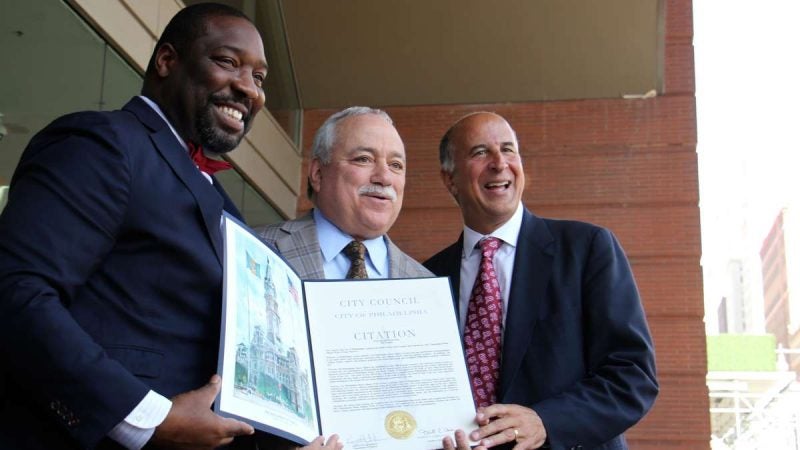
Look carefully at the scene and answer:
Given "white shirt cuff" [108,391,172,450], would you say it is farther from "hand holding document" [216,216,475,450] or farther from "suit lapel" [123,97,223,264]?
"suit lapel" [123,97,223,264]

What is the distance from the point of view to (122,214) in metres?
1.63

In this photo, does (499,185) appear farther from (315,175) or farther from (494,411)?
(494,411)

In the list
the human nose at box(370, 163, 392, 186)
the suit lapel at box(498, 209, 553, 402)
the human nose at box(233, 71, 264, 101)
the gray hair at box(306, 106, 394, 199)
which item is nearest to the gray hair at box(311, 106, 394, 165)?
the gray hair at box(306, 106, 394, 199)

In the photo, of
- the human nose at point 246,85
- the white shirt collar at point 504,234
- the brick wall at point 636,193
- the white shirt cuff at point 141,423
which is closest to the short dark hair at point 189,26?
the human nose at point 246,85

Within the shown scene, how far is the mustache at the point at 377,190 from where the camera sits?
108 inches

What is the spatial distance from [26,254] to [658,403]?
795 centimetres

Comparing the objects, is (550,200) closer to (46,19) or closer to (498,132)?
(46,19)

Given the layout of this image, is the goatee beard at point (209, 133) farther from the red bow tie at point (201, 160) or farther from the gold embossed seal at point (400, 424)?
the gold embossed seal at point (400, 424)

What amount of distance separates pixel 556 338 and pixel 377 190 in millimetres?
715

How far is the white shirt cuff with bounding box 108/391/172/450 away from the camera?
4.94 feet

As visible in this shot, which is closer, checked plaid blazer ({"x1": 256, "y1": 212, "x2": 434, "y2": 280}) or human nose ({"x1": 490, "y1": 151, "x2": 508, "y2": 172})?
checked plaid blazer ({"x1": 256, "y1": 212, "x2": 434, "y2": 280})

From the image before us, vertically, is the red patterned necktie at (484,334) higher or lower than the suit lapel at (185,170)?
lower

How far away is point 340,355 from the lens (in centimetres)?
216

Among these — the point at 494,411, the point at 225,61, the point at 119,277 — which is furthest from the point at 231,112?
the point at 494,411
